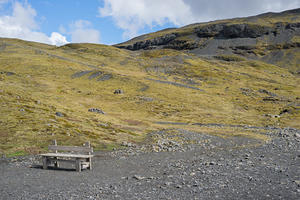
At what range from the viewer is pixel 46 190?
43.2 ft

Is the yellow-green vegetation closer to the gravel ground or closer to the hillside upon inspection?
the hillside

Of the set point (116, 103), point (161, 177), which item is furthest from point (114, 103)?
point (161, 177)

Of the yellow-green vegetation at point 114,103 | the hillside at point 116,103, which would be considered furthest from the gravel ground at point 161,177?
the yellow-green vegetation at point 114,103

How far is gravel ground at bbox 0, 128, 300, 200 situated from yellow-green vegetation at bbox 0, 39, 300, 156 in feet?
20.2

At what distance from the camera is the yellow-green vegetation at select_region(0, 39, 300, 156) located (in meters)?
29.0

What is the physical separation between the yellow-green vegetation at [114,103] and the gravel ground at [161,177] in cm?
616

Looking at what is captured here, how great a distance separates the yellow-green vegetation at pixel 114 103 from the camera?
2903 cm

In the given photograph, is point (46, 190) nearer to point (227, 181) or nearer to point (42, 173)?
point (42, 173)

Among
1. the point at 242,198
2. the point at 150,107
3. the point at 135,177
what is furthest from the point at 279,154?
the point at 150,107

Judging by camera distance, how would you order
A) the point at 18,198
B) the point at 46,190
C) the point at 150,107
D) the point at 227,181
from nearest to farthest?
the point at 18,198
the point at 46,190
the point at 227,181
the point at 150,107

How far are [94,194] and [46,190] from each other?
2.90 m

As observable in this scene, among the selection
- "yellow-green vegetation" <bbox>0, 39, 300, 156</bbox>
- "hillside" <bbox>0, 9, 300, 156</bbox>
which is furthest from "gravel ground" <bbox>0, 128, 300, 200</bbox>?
"yellow-green vegetation" <bbox>0, 39, 300, 156</bbox>

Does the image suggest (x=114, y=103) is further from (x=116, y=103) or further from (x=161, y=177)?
(x=161, y=177)

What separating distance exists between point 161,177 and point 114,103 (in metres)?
58.7
